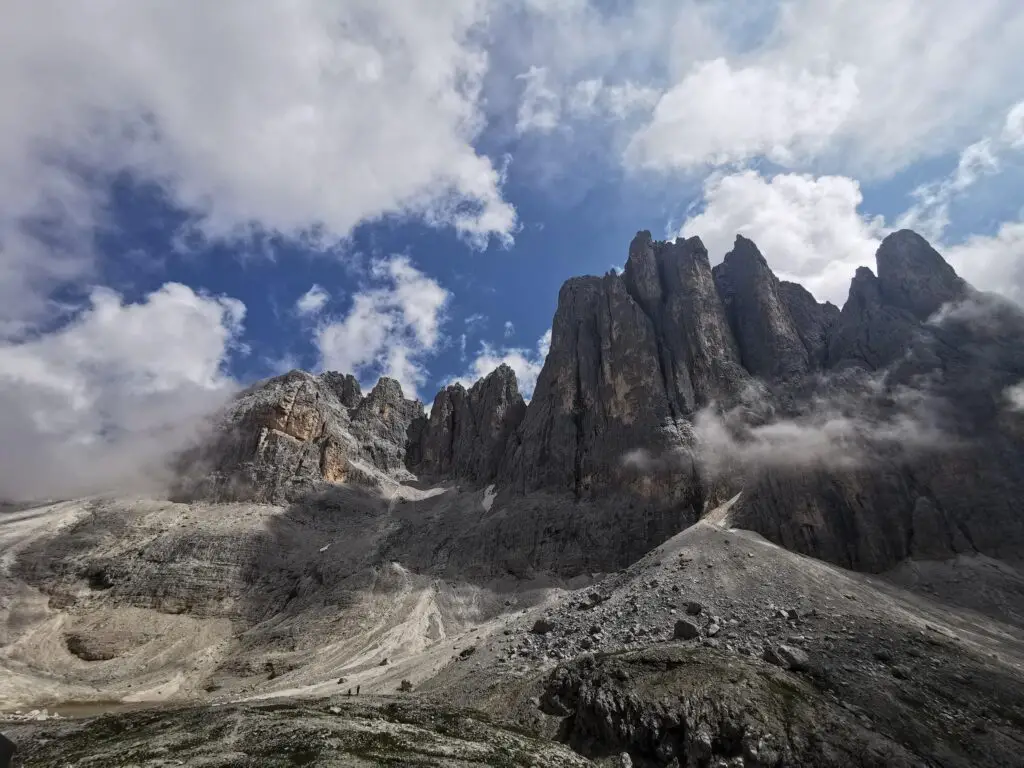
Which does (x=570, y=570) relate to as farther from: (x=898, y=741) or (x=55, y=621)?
(x=55, y=621)

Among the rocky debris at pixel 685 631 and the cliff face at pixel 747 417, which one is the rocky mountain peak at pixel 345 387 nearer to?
the cliff face at pixel 747 417

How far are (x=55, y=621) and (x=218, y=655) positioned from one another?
2546 centimetres

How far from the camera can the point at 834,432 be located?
77.1 metres

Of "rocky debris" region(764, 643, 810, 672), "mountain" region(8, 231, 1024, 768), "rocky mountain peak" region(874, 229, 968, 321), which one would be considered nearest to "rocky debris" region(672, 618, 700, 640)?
"mountain" region(8, 231, 1024, 768)

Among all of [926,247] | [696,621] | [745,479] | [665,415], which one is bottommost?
[696,621]

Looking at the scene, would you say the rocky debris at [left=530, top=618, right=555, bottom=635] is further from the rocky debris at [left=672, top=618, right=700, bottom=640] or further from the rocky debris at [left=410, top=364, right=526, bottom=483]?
the rocky debris at [left=410, top=364, right=526, bottom=483]

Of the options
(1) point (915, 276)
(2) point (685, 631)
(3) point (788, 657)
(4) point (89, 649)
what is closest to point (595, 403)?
(1) point (915, 276)

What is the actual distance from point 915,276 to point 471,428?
307 feet

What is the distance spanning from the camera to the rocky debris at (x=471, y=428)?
121831 millimetres

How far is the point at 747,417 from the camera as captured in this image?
85.1 meters

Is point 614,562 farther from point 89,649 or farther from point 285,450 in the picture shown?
point 285,450

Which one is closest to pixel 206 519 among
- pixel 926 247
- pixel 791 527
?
pixel 791 527

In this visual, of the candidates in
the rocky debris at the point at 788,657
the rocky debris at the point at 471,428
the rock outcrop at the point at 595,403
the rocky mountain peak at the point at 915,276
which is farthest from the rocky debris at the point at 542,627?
the rocky mountain peak at the point at 915,276

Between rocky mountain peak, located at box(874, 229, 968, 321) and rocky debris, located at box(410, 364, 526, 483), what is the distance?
75390mm
